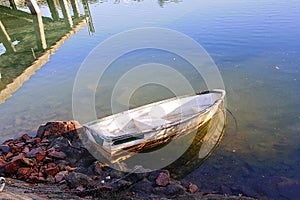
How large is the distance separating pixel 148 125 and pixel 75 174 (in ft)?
9.31

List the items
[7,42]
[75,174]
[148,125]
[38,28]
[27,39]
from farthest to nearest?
[38,28], [27,39], [7,42], [148,125], [75,174]

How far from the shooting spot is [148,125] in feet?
30.9

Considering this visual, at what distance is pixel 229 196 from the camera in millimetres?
7297

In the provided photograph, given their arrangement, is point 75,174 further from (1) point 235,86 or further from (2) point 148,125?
(1) point 235,86

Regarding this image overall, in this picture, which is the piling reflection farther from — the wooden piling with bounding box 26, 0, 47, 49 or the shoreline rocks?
the shoreline rocks

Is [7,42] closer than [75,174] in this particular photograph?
No

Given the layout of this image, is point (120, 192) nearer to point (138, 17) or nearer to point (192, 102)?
point (192, 102)

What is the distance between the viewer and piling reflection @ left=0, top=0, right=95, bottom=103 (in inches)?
639

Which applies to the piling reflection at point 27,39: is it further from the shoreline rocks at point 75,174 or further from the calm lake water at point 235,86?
the shoreline rocks at point 75,174

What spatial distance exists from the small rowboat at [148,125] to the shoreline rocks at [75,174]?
2.15 ft

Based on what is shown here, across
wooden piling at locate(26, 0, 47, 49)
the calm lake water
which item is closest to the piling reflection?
wooden piling at locate(26, 0, 47, 49)

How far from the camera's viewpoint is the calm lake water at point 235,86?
8500 mm

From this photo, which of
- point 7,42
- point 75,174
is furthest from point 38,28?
point 75,174

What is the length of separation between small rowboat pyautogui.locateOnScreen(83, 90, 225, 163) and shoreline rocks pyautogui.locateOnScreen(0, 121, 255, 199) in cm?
66
